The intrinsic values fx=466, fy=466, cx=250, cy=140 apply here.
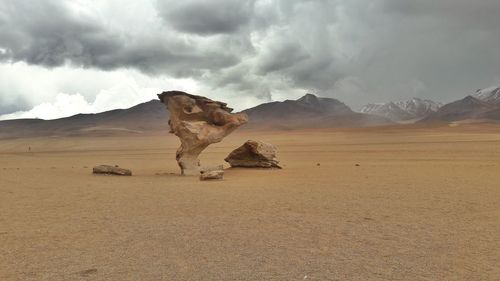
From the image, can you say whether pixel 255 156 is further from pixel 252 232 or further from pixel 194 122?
pixel 252 232

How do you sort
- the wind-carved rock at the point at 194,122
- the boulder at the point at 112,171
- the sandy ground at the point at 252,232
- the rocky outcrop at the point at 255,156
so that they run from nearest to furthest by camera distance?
the sandy ground at the point at 252,232, the boulder at the point at 112,171, the wind-carved rock at the point at 194,122, the rocky outcrop at the point at 255,156

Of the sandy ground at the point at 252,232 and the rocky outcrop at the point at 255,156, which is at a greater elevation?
the rocky outcrop at the point at 255,156

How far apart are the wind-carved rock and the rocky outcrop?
1310mm

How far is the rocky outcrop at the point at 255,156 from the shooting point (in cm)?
2366

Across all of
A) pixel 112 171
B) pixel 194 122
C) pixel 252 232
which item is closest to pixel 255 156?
pixel 194 122

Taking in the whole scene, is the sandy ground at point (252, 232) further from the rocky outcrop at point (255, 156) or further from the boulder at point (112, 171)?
the rocky outcrop at point (255, 156)

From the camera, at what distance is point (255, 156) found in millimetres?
23859

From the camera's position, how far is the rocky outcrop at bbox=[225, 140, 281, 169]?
23.7 meters

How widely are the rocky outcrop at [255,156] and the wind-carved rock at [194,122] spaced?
131 centimetres

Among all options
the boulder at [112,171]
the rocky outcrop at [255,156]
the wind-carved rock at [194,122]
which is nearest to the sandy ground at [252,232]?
the boulder at [112,171]

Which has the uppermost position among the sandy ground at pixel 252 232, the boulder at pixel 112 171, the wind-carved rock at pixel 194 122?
the wind-carved rock at pixel 194 122

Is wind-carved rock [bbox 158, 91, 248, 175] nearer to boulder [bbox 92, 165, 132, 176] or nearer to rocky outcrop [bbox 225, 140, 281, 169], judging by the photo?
rocky outcrop [bbox 225, 140, 281, 169]

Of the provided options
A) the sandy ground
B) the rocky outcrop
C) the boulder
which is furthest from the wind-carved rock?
the sandy ground

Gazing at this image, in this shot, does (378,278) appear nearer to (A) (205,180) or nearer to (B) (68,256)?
(B) (68,256)
